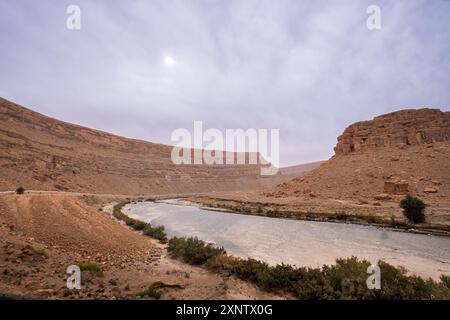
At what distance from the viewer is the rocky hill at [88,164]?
4256cm

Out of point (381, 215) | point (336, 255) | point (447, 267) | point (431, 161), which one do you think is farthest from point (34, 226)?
point (431, 161)

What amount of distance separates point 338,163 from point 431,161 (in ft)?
48.4

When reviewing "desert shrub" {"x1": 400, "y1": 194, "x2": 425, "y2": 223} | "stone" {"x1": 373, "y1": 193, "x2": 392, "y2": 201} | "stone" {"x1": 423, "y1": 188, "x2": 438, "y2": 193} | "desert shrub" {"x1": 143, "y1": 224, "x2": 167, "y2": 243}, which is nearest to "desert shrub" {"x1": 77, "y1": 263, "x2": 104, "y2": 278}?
"desert shrub" {"x1": 143, "y1": 224, "x2": 167, "y2": 243}

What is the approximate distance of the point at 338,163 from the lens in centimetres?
4838

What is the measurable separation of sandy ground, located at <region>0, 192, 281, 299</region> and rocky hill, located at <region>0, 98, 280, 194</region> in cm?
2873

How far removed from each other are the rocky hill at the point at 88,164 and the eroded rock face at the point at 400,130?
50.0 m

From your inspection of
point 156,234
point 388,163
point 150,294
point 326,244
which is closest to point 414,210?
point 326,244

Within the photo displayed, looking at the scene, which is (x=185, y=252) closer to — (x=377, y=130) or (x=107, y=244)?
(x=107, y=244)

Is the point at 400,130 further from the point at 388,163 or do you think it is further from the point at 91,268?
the point at 91,268

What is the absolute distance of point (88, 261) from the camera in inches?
333

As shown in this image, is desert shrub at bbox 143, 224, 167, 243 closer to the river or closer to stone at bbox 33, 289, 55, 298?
the river

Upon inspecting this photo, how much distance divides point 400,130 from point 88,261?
5167cm

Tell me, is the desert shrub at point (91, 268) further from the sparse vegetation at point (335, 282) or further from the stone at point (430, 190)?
the stone at point (430, 190)
